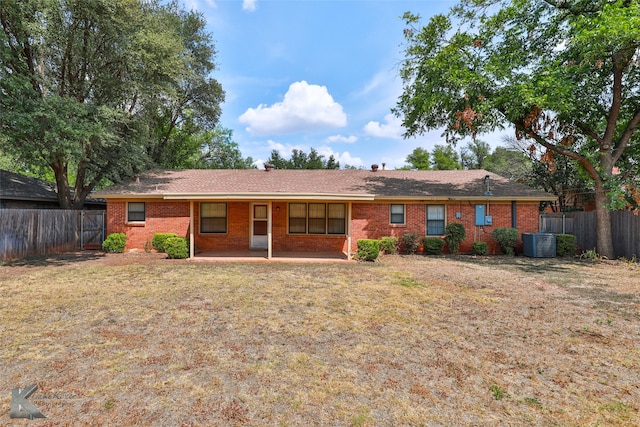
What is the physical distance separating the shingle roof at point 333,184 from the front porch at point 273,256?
2382 millimetres

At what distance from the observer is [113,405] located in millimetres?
2850

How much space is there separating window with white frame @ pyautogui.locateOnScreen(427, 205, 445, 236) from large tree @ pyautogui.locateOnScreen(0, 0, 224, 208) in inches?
481

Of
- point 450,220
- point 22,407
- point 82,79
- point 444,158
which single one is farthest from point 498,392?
point 444,158

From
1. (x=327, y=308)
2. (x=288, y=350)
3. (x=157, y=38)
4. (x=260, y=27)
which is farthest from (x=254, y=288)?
(x=157, y=38)

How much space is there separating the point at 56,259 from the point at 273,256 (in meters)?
7.69

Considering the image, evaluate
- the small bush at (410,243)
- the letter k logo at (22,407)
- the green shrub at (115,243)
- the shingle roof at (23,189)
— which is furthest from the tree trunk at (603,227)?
the shingle roof at (23,189)

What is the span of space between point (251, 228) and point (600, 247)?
549 inches

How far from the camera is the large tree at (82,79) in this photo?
10031 mm

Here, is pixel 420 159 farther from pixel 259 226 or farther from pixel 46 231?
pixel 46 231

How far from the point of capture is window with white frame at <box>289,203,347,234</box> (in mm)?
12883

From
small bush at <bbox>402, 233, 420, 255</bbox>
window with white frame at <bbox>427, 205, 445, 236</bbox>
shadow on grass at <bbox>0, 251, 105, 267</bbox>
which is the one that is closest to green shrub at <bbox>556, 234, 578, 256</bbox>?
window with white frame at <bbox>427, 205, 445, 236</bbox>

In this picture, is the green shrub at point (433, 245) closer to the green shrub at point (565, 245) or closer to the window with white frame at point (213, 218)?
the green shrub at point (565, 245)

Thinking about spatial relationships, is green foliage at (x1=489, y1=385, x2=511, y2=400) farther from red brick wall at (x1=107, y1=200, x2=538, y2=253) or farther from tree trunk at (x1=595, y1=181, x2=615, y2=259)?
tree trunk at (x1=595, y1=181, x2=615, y2=259)

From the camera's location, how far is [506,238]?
A: 1241 centimetres
